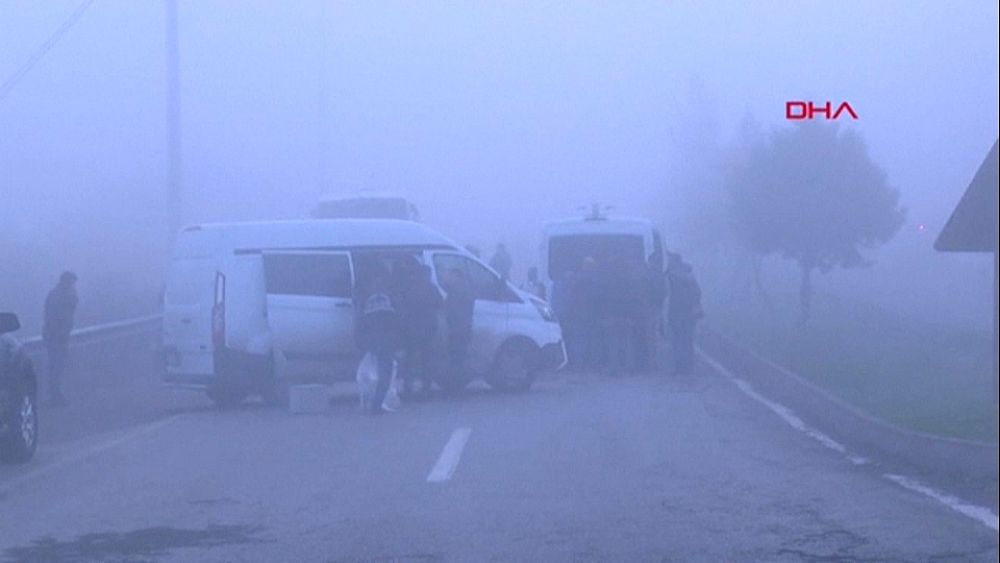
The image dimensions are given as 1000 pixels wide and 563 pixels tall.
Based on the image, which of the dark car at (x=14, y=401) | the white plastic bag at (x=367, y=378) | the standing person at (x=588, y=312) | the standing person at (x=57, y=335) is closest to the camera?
the dark car at (x=14, y=401)

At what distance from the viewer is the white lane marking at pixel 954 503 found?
9.70 meters

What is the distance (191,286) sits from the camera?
1959cm

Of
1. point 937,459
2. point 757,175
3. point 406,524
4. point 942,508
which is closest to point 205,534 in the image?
point 406,524

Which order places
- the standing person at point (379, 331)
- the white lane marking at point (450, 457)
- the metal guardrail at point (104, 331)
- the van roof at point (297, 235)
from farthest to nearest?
the metal guardrail at point (104, 331) → the van roof at point (297, 235) → the standing person at point (379, 331) → the white lane marking at point (450, 457)

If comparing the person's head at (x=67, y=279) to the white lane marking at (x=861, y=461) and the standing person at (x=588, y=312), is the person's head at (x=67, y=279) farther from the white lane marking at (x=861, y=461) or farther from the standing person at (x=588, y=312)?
the white lane marking at (x=861, y=461)

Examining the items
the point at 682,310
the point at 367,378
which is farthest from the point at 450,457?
the point at 682,310

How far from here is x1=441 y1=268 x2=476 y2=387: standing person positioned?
19.7 m

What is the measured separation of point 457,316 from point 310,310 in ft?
5.91

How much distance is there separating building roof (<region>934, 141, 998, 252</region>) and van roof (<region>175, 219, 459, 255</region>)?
13745mm

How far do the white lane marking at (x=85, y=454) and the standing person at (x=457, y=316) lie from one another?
3449 mm

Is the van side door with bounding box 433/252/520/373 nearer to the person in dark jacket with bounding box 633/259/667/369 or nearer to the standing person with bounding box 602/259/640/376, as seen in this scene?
the standing person with bounding box 602/259/640/376

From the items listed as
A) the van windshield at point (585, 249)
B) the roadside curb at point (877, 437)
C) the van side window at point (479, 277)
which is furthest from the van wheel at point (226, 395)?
the van windshield at point (585, 249)

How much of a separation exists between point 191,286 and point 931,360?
8799mm

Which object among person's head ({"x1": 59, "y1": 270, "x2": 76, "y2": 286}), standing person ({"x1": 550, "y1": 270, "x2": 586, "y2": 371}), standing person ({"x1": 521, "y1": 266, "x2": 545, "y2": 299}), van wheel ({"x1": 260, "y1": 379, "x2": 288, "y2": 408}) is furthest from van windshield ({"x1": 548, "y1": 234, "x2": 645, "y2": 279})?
person's head ({"x1": 59, "y1": 270, "x2": 76, "y2": 286})
